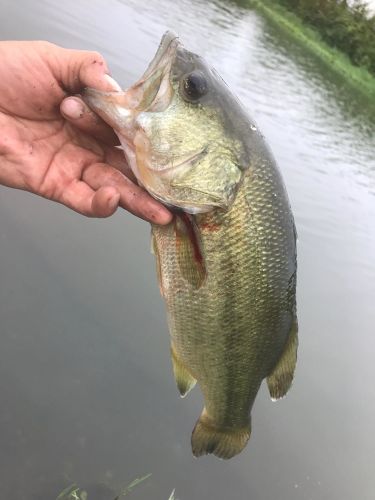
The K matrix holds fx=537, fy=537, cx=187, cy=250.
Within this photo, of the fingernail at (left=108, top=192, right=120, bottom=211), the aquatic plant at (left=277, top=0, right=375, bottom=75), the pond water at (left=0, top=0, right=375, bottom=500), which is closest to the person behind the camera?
the fingernail at (left=108, top=192, right=120, bottom=211)

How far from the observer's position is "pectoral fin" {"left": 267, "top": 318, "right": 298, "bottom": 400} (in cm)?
245

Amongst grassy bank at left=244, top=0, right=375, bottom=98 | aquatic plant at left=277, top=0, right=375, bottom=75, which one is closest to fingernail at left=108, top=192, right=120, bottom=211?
grassy bank at left=244, top=0, right=375, bottom=98

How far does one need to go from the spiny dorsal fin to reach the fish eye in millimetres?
470

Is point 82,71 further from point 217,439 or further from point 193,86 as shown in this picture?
point 217,439

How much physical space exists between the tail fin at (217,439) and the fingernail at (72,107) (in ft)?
5.11

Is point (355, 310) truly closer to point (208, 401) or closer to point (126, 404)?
point (126, 404)

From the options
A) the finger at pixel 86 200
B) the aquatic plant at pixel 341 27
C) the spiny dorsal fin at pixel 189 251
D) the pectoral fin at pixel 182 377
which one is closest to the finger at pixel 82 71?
the finger at pixel 86 200

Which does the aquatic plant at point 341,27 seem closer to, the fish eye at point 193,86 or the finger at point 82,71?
the finger at point 82,71

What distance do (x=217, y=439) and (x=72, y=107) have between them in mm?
1732

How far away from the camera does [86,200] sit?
254 centimetres

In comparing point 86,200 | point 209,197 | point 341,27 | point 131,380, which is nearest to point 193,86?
point 209,197

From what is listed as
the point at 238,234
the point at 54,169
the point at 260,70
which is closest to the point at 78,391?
the point at 54,169

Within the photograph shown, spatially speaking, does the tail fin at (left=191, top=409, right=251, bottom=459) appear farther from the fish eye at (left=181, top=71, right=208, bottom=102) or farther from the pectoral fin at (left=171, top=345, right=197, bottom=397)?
the fish eye at (left=181, top=71, right=208, bottom=102)

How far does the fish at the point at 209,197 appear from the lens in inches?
83.4
